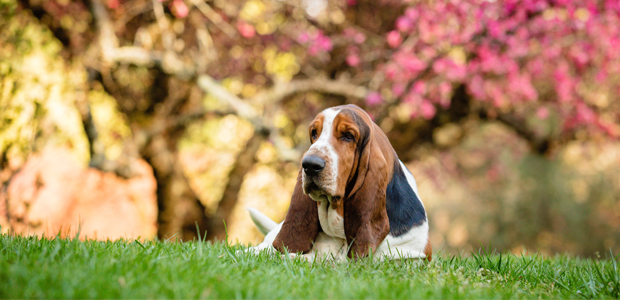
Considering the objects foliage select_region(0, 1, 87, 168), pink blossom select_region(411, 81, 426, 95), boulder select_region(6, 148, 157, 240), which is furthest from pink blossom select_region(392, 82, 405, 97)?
boulder select_region(6, 148, 157, 240)

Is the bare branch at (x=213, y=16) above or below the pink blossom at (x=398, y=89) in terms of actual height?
above

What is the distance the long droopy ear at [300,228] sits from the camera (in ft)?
9.52

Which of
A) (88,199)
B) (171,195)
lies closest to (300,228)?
(171,195)

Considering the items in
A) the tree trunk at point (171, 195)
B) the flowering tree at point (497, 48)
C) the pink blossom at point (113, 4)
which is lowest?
the tree trunk at point (171, 195)

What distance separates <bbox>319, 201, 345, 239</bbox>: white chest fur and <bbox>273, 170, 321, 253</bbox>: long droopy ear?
0.18 feet

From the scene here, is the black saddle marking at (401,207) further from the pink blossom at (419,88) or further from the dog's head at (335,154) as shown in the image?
the pink blossom at (419,88)

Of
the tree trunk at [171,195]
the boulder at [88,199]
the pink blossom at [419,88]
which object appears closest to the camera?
the pink blossom at [419,88]

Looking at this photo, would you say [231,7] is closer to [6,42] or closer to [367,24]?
[367,24]

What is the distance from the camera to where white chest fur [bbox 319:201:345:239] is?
2.86 metres

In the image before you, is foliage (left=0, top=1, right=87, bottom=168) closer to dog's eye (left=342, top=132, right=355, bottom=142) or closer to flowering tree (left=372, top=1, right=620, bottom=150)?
dog's eye (left=342, top=132, right=355, bottom=142)

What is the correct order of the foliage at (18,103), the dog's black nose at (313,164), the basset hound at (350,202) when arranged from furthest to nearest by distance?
the foliage at (18,103) < the basset hound at (350,202) < the dog's black nose at (313,164)

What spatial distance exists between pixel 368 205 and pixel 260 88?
589 cm

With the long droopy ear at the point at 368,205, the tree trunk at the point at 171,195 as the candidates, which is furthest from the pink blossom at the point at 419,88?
the tree trunk at the point at 171,195

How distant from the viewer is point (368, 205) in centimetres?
278
